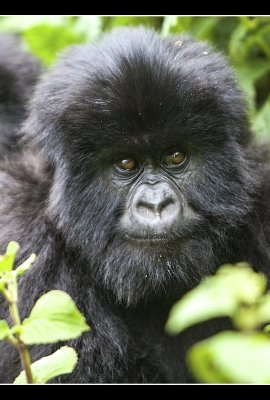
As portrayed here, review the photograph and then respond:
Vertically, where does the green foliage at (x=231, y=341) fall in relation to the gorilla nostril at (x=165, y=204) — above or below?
above

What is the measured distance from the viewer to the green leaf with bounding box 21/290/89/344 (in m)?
1.78

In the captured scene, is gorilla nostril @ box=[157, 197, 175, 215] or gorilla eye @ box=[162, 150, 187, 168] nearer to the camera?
gorilla nostril @ box=[157, 197, 175, 215]

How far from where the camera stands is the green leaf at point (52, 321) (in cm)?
178

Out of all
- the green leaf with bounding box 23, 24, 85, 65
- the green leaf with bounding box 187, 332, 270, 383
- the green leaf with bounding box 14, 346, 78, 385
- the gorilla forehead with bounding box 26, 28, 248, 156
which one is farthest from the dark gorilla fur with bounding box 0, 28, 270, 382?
the green leaf with bounding box 23, 24, 85, 65

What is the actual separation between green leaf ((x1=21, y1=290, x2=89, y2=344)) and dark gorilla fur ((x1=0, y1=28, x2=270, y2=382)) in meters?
1.27

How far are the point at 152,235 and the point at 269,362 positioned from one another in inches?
75.3

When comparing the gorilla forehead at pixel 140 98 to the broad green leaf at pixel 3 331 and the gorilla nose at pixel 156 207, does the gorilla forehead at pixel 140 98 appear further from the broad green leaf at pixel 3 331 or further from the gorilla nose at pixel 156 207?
the broad green leaf at pixel 3 331

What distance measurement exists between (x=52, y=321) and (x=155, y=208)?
1.29 metres

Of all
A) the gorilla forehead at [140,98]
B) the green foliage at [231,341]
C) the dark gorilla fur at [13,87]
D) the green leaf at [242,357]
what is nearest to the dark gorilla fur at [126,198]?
the gorilla forehead at [140,98]

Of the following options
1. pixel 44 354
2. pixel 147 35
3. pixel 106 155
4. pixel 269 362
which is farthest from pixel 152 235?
pixel 269 362

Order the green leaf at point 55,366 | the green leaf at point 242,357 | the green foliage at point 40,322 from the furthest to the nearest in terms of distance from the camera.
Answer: the green leaf at point 55,366
the green foliage at point 40,322
the green leaf at point 242,357

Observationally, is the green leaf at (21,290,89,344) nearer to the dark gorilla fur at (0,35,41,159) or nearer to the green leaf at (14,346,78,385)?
the green leaf at (14,346,78,385)
